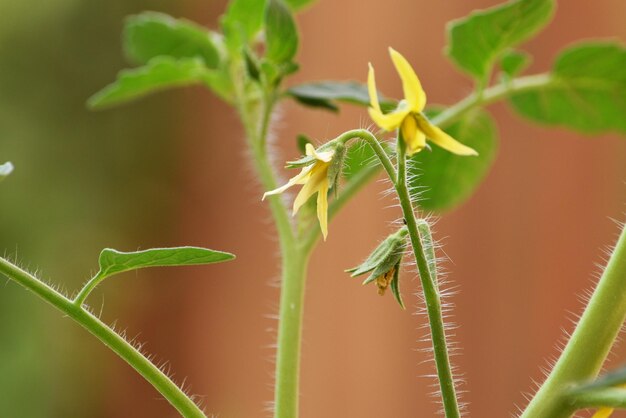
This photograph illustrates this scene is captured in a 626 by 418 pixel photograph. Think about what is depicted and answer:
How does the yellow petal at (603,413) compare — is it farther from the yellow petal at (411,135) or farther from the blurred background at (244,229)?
the blurred background at (244,229)

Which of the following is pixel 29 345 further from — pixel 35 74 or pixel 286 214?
pixel 286 214

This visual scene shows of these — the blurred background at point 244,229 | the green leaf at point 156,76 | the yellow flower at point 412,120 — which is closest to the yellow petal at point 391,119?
the yellow flower at point 412,120

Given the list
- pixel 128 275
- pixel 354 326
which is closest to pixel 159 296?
pixel 128 275

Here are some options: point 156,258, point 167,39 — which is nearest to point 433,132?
point 156,258

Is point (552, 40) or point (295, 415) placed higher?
point (552, 40)

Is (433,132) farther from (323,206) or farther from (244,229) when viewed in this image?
(244,229)

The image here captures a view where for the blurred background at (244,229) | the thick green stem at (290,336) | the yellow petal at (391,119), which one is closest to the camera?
the yellow petal at (391,119)
